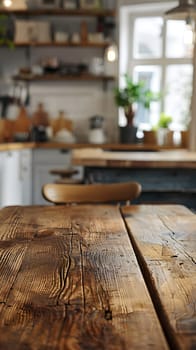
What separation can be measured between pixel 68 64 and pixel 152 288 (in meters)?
5.08

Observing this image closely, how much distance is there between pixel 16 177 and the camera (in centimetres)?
482

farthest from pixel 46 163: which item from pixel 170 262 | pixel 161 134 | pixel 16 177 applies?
pixel 170 262

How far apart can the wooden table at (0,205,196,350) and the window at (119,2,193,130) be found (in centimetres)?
416

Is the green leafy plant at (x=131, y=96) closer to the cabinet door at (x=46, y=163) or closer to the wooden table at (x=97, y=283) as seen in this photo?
the cabinet door at (x=46, y=163)

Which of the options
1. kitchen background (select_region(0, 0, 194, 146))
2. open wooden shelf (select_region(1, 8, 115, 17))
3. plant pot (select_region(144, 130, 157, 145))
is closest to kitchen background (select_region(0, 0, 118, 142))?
kitchen background (select_region(0, 0, 194, 146))

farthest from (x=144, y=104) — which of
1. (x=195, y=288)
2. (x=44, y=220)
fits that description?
(x=195, y=288)

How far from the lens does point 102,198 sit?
231cm

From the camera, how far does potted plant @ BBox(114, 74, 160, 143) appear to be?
5383 millimetres

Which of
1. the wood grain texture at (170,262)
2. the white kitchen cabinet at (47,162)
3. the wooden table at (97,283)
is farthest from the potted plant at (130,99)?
the wooden table at (97,283)

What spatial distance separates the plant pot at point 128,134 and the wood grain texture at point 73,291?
388cm

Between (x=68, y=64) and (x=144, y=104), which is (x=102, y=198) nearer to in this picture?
(x=144, y=104)

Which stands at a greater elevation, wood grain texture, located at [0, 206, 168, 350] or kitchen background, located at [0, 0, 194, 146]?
kitchen background, located at [0, 0, 194, 146]

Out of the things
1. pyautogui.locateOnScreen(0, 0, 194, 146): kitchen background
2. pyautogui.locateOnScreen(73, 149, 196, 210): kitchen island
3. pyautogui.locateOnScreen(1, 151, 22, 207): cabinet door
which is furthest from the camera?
pyautogui.locateOnScreen(0, 0, 194, 146): kitchen background

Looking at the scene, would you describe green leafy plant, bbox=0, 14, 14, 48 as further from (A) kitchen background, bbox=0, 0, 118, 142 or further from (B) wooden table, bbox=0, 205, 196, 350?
(B) wooden table, bbox=0, 205, 196, 350
